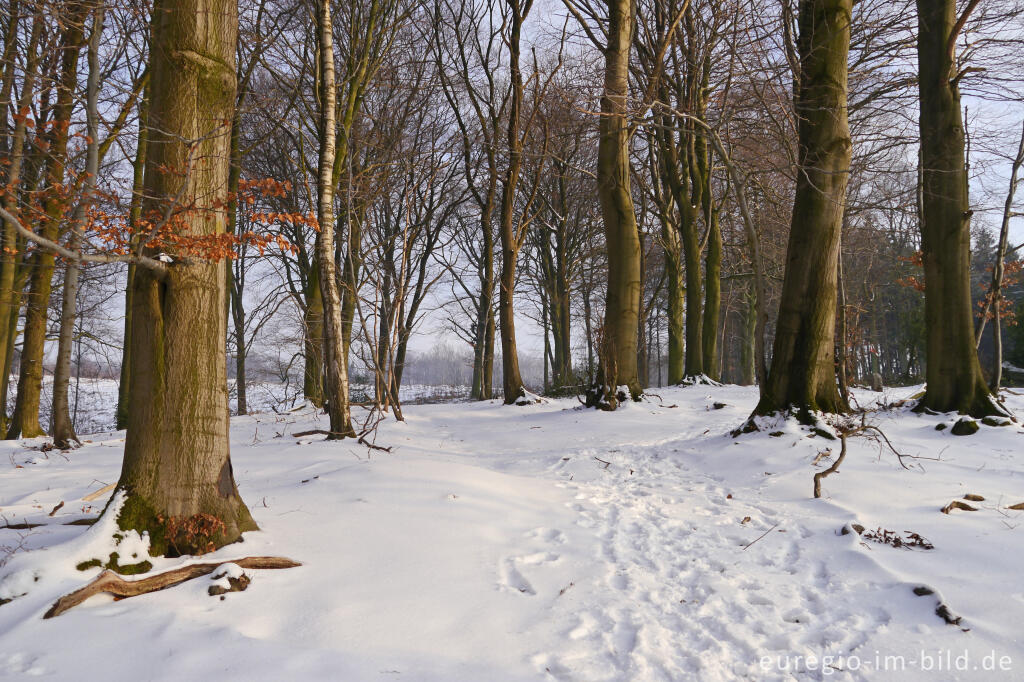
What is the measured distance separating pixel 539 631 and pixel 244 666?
128cm

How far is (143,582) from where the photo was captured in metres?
2.55

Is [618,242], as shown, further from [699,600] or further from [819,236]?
[699,600]

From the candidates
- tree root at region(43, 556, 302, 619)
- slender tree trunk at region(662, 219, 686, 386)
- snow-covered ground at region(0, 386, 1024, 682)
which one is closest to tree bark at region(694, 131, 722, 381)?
slender tree trunk at region(662, 219, 686, 386)

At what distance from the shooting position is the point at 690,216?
1452 cm

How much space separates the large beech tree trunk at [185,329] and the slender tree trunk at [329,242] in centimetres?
362

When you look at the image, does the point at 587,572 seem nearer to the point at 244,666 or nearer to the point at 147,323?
the point at 244,666

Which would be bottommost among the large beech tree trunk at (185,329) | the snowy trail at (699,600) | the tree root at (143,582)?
the snowy trail at (699,600)

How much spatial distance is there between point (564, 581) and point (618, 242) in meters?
7.84

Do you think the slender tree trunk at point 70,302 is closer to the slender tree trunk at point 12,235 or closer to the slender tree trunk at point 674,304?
the slender tree trunk at point 12,235

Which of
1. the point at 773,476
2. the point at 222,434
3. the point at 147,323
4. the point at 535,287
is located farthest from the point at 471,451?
the point at 535,287

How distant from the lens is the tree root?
234 cm

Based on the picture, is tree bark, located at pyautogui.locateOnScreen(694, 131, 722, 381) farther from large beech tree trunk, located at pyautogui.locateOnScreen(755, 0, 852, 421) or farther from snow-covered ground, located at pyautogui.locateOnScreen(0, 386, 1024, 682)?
snow-covered ground, located at pyautogui.locateOnScreen(0, 386, 1024, 682)

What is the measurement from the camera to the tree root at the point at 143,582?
234 centimetres

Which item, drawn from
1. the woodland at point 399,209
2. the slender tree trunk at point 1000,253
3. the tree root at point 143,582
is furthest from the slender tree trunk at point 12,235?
the slender tree trunk at point 1000,253
